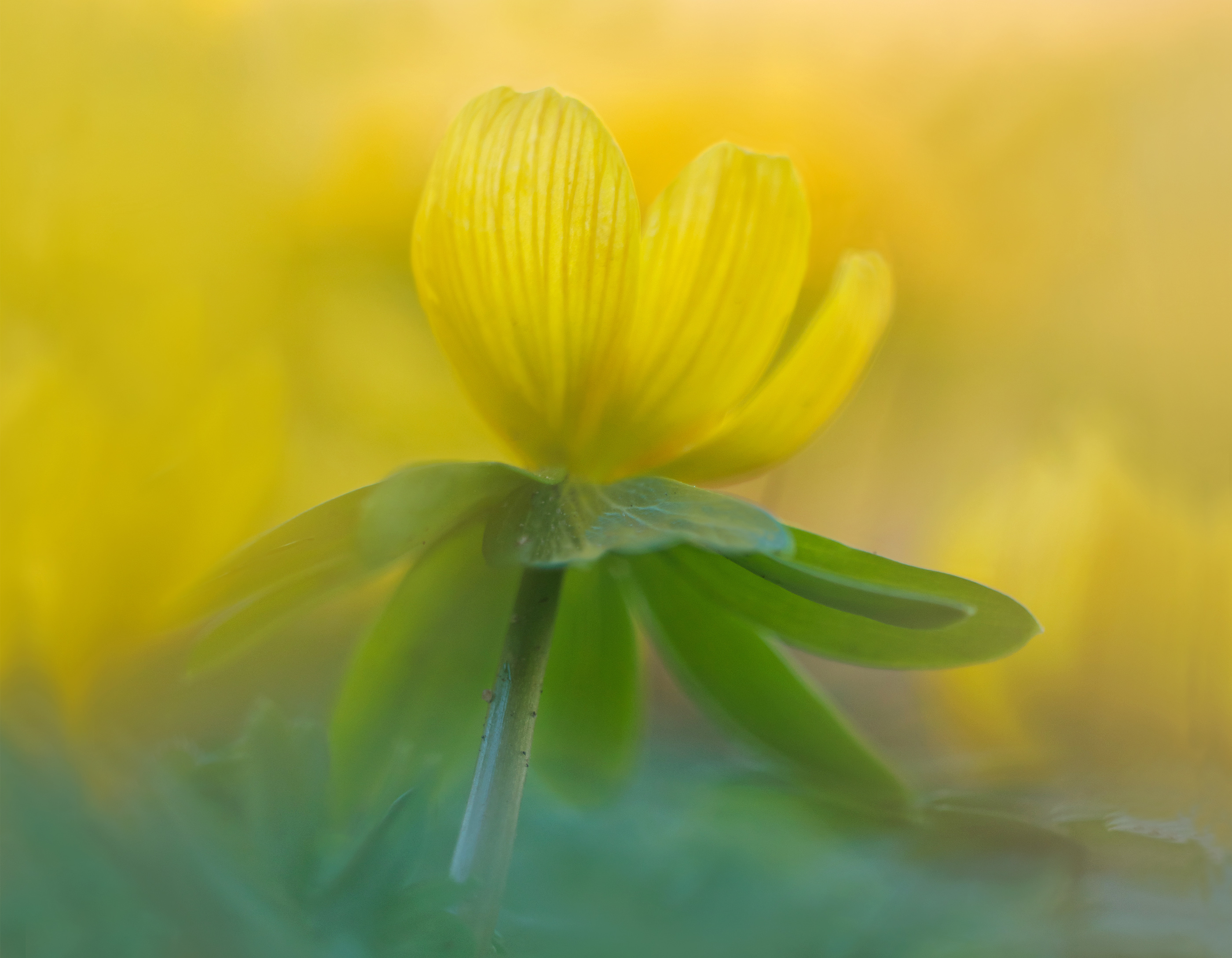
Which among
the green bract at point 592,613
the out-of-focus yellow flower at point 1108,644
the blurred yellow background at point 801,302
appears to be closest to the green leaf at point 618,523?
the green bract at point 592,613

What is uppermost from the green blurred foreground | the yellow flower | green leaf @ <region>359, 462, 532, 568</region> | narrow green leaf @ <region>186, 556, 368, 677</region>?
the yellow flower

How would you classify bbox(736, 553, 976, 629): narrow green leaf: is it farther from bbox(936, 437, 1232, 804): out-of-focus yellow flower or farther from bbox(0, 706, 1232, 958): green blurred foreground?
bbox(936, 437, 1232, 804): out-of-focus yellow flower

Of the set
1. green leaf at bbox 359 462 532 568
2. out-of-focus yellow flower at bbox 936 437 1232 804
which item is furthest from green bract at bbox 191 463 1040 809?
out-of-focus yellow flower at bbox 936 437 1232 804

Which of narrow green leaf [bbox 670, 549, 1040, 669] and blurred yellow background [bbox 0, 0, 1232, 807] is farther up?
blurred yellow background [bbox 0, 0, 1232, 807]

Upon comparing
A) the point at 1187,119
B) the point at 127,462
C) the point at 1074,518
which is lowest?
the point at 127,462

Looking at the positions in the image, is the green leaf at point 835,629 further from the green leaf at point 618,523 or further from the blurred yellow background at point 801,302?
the blurred yellow background at point 801,302

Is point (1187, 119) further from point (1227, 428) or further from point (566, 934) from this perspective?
point (566, 934)

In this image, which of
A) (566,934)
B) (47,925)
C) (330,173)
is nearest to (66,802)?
(47,925)
